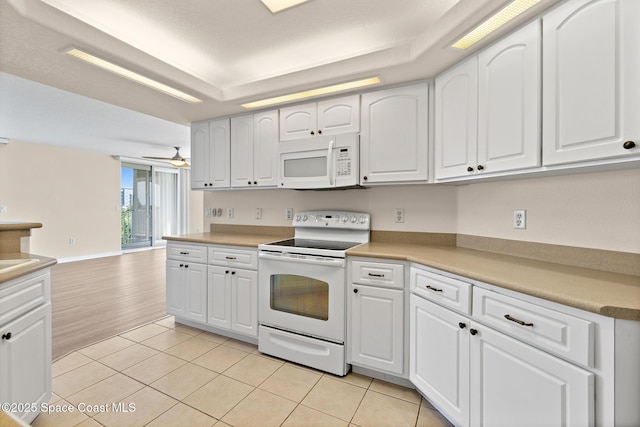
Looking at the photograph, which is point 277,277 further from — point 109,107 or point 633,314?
point 109,107

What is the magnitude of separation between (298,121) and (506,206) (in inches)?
70.9

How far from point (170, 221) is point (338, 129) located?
7.25 metres

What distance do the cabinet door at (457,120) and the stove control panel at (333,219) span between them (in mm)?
759

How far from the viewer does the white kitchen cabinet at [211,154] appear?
3.07m

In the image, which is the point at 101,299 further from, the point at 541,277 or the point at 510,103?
the point at 510,103

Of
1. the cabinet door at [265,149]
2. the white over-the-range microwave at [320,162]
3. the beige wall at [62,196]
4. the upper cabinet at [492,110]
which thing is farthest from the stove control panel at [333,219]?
the beige wall at [62,196]

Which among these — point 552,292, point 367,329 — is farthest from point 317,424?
point 552,292

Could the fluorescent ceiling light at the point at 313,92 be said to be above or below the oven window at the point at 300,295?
above

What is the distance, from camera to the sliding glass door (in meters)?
7.20

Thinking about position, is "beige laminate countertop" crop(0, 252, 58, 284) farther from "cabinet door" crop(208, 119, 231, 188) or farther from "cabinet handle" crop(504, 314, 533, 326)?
"cabinet handle" crop(504, 314, 533, 326)

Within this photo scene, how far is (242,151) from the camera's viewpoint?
297cm

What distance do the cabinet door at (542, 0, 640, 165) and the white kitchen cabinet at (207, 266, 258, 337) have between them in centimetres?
221

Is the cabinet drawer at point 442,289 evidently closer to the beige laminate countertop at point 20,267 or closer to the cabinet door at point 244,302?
the cabinet door at point 244,302

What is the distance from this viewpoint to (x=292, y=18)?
188 cm
